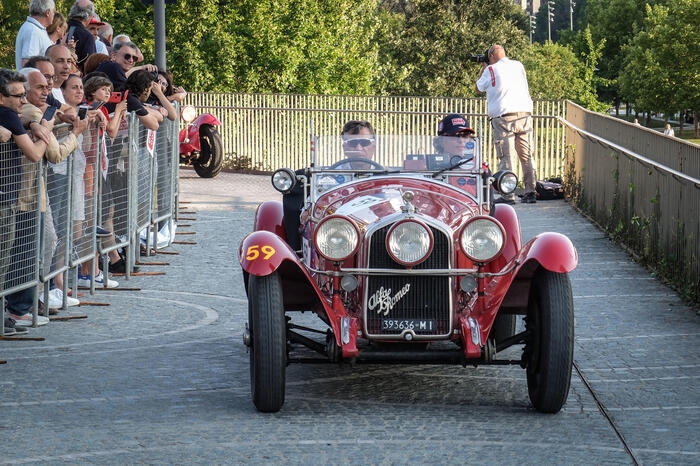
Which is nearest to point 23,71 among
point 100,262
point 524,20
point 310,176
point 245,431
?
point 310,176

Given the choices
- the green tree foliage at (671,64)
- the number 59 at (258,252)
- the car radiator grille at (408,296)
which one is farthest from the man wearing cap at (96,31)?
the green tree foliage at (671,64)

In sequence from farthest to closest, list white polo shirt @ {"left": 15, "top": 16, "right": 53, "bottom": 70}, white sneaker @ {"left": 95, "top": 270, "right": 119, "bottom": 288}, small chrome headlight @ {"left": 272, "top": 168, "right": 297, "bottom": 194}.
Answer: white polo shirt @ {"left": 15, "top": 16, "right": 53, "bottom": 70}
white sneaker @ {"left": 95, "top": 270, "right": 119, "bottom": 288}
small chrome headlight @ {"left": 272, "top": 168, "right": 297, "bottom": 194}

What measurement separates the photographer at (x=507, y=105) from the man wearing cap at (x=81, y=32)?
7109mm

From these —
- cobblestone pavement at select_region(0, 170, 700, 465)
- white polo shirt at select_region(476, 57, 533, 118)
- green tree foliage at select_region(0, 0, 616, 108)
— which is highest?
green tree foliage at select_region(0, 0, 616, 108)

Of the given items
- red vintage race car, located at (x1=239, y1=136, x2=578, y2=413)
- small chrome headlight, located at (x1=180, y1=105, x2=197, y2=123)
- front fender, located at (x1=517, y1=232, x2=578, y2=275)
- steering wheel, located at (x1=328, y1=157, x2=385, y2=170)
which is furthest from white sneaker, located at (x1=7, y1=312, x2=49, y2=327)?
small chrome headlight, located at (x1=180, y1=105, x2=197, y2=123)

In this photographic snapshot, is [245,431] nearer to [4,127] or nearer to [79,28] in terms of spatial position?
[4,127]

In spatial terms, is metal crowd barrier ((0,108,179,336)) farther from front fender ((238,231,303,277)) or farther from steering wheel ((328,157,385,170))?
front fender ((238,231,303,277))

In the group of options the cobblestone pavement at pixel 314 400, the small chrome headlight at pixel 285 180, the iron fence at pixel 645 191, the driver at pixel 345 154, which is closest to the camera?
the cobblestone pavement at pixel 314 400

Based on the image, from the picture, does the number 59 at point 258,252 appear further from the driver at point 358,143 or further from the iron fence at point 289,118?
the iron fence at point 289,118

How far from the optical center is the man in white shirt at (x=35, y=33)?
13617 millimetres

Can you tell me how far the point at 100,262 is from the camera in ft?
45.8

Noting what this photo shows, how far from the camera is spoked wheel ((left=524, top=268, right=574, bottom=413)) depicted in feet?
25.7

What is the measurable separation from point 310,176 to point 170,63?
31342 mm

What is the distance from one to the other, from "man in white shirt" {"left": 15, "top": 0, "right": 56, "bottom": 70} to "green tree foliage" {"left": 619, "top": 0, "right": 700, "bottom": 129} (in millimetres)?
77053
